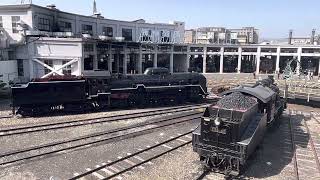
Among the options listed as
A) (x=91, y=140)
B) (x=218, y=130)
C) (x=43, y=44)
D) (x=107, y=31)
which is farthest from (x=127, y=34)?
(x=218, y=130)

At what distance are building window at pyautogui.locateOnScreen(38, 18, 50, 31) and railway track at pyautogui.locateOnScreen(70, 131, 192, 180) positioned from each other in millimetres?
25258

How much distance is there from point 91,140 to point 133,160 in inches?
145

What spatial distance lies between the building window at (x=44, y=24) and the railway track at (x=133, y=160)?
82.9 feet

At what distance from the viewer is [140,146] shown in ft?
51.1

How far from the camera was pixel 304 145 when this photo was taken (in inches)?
664

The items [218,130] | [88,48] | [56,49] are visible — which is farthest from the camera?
[88,48]

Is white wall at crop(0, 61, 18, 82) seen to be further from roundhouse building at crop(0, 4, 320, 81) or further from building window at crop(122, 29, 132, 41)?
building window at crop(122, 29, 132, 41)

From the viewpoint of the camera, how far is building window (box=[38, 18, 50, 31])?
35.3 meters

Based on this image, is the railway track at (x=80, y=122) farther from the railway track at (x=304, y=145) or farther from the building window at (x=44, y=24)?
the building window at (x=44, y=24)

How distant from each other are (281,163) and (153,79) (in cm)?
1350

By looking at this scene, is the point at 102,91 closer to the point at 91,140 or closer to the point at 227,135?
the point at 91,140

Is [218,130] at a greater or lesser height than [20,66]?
lesser

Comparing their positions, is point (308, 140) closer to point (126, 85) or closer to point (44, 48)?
point (126, 85)

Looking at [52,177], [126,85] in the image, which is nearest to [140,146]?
[52,177]
